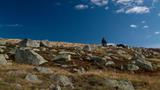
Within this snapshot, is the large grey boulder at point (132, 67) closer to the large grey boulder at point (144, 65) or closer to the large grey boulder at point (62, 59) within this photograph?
the large grey boulder at point (144, 65)

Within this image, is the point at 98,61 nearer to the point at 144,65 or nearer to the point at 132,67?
the point at 132,67

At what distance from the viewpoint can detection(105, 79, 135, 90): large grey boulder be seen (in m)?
37.6

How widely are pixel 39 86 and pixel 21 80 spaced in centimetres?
203

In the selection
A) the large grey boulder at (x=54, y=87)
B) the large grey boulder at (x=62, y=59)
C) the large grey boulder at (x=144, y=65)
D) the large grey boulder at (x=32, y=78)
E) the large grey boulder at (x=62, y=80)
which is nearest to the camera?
the large grey boulder at (x=54, y=87)

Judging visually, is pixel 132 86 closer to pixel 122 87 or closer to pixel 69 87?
pixel 122 87

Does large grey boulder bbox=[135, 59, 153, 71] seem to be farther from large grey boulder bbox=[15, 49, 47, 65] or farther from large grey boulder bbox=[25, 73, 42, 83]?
large grey boulder bbox=[25, 73, 42, 83]

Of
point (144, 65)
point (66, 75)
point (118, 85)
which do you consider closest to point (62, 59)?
point (144, 65)

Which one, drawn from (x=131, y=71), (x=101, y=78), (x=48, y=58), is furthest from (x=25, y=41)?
(x=101, y=78)

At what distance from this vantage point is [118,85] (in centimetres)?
3841

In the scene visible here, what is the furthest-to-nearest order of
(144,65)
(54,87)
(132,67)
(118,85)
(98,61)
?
1. (98,61)
2. (144,65)
3. (132,67)
4. (118,85)
5. (54,87)

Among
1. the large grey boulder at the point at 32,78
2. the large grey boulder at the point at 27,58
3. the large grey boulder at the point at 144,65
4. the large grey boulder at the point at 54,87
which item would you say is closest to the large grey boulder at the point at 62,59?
the large grey boulder at the point at 27,58

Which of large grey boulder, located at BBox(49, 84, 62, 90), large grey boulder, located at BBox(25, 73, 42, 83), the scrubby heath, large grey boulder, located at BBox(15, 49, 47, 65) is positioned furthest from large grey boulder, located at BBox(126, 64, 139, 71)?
large grey boulder, located at BBox(49, 84, 62, 90)

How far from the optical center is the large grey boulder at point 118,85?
1479 inches

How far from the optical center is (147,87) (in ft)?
131
